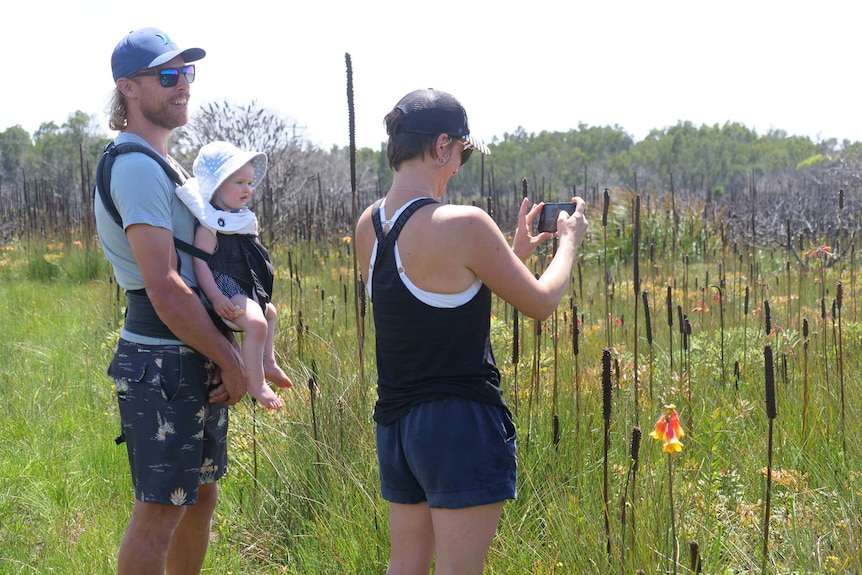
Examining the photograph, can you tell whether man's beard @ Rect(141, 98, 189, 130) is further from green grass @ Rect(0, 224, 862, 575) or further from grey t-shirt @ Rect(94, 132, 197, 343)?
green grass @ Rect(0, 224, 862, 575)

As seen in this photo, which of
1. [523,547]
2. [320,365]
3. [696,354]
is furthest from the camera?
[696,354]

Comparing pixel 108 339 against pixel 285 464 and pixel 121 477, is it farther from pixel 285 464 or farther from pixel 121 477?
pixel 285 464

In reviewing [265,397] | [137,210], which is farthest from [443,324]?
[137,210]

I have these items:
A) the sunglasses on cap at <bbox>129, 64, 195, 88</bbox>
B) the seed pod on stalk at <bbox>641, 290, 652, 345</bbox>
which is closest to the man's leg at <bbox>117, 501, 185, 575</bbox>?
the sunglasses on cap at <bbox>129, 64, 195, 88</bbox>

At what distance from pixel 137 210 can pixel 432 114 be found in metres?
0.95

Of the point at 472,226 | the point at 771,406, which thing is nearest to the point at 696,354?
the point at 771,406

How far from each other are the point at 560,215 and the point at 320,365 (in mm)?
2264

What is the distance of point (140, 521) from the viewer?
2701mm

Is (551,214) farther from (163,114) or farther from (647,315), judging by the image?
(163,114)

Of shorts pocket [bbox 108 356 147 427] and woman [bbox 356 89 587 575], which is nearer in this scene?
woman [bbox 356 89 587 575]

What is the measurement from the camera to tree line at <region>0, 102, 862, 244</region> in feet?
51.5

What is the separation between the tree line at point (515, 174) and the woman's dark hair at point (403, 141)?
0.86 metres

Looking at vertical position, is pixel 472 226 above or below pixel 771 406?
above

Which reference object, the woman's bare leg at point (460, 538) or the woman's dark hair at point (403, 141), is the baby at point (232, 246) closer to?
the woman's dark hair at point (403, 141)
